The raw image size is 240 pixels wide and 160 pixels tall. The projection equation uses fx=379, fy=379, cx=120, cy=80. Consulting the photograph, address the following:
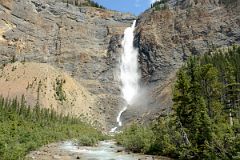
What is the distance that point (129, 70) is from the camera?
128 meters

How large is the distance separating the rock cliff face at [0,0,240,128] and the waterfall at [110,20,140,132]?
2.07 metres

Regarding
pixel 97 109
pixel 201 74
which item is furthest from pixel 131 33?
pixel 201 74

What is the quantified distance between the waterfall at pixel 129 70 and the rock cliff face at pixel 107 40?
2.07m

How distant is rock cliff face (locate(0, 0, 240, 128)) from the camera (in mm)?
115000

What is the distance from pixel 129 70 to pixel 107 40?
50.6 feet

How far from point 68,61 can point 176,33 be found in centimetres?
3650

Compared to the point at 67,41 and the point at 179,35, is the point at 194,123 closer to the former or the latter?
the point at 179,35

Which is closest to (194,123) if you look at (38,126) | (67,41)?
(38,126)

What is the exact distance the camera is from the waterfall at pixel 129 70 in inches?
4681

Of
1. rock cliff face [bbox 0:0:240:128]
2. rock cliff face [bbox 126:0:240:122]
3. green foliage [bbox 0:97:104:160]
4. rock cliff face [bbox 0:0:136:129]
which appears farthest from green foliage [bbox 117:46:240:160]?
rock cliff face [bbox 0:0:136:129]

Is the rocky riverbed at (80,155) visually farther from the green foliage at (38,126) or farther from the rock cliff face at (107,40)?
the rock cliff face at (107,40)

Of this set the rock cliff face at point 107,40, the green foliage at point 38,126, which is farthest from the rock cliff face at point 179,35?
the green foliage at point 38,126

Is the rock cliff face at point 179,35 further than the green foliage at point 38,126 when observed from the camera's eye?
Yes

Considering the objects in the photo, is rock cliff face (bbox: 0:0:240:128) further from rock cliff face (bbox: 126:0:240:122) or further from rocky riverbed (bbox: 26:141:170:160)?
rocky riverbed (bbox: 26:141:170:160)
